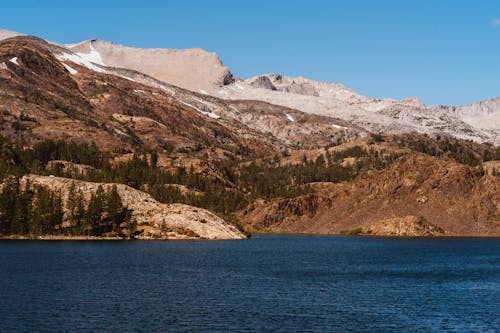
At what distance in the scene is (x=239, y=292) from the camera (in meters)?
95.9

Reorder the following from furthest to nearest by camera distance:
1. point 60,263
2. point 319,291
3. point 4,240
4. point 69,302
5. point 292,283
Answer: point 4,240, point 60,263, point 292,283, point 319,291, point 69,302

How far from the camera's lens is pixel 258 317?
75.9 m

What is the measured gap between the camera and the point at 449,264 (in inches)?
5842

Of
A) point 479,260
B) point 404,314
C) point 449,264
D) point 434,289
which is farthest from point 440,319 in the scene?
point 479,260

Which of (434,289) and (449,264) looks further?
(449,264)

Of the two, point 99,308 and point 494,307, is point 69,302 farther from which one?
point 494,307

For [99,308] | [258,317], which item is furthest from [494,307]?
[99,308]

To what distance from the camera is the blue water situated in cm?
7219

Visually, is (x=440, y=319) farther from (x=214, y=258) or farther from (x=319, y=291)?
(x=214, y=258)

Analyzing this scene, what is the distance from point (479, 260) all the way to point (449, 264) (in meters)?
15.3

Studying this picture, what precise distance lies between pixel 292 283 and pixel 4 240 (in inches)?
4750

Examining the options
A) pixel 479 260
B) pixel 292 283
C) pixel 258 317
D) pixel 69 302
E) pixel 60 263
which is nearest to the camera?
pixel 258 317

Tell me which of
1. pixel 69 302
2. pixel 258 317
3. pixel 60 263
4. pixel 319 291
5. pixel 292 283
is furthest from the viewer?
pixel 60 263

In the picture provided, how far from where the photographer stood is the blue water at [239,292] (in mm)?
72188
